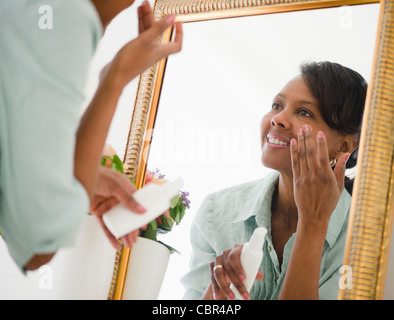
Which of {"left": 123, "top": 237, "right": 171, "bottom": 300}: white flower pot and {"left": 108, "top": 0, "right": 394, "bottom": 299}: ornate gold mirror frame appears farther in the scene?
{"left": 123, "top": 237, "right": 171, "bottom": 300}: white flower pot

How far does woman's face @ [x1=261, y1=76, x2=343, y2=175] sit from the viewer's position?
71cm

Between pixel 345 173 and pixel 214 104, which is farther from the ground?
pixel 214 104

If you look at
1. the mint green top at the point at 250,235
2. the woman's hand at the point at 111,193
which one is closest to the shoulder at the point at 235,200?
the mint green top at the point at 250,235

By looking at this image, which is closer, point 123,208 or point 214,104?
point 123,208

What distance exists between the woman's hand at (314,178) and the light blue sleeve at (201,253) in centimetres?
15

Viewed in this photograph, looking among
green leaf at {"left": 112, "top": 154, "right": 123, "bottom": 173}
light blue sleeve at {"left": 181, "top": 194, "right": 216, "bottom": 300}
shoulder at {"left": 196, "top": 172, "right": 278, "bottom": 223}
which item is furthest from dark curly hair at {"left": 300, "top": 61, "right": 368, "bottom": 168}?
green leaf at {"left": 112, "top": 154, "right": 123, "bottom": 173}

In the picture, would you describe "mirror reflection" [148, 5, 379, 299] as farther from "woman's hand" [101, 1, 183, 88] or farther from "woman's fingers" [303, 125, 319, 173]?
"woman's hand" [101, 1, 183, 88]

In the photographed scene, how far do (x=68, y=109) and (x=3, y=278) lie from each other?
1.98ft

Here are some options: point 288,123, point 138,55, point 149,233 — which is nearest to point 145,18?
point 138,55
